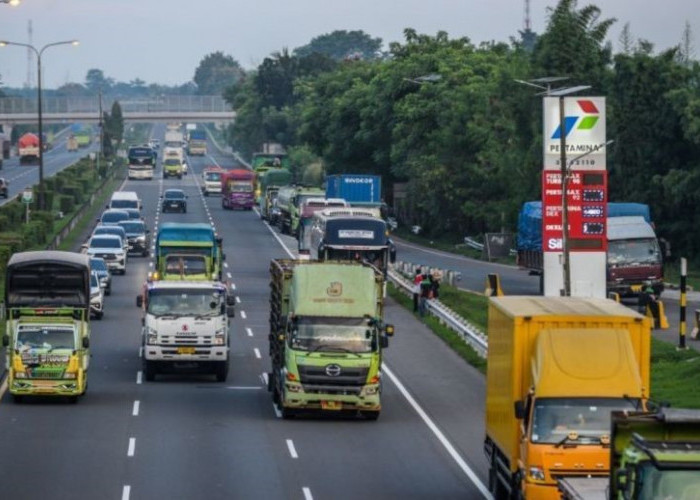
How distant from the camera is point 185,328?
45.5 m

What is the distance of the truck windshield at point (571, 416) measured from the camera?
2661 centimetres

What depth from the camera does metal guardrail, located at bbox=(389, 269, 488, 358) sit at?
2015 inches

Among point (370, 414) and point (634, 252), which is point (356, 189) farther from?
point (370, 414)

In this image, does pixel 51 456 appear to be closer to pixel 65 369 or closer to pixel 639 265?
pixel 65 369

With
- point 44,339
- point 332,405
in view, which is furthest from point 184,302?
point 332,405

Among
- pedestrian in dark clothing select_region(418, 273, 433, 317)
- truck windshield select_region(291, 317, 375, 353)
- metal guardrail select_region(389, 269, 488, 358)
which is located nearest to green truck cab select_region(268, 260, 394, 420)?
truck windshield select_region(291, 317, 375, 353)

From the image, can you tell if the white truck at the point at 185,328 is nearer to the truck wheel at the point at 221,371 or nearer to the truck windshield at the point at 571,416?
the truck wheel at the point at 221,371

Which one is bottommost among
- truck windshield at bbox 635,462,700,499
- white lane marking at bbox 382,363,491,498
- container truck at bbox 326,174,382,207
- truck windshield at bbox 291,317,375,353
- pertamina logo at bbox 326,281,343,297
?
white lane marking at bbox 382,363,491,498

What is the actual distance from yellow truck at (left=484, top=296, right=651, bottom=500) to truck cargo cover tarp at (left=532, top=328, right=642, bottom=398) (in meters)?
0.01

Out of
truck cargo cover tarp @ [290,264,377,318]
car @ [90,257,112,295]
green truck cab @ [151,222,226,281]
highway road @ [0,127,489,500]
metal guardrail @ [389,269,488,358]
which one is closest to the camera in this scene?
highway road @ [0,127,489,500]

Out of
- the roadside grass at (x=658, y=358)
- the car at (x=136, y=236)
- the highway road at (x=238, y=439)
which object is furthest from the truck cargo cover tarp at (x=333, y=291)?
the car at (x=136, y=236)

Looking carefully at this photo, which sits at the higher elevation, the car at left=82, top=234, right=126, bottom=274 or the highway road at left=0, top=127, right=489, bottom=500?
the car at left=82, top=234, right=126, bottom=274

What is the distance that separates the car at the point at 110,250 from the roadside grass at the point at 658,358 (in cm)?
1500

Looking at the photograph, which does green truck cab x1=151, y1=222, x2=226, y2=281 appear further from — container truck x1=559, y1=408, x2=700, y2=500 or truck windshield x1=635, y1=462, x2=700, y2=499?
truck windshield x1=635, y1=462, x2=700, y2=499
